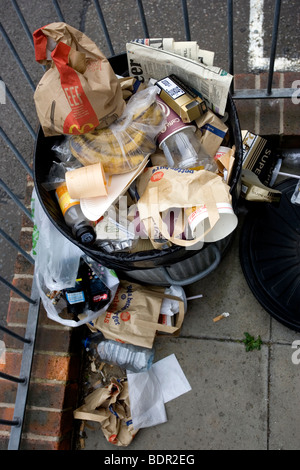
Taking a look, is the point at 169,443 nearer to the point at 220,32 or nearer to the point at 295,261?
the point at 295,261

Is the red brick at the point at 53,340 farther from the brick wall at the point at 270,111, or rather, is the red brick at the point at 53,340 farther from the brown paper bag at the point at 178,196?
the brick wall at the point at 270,111

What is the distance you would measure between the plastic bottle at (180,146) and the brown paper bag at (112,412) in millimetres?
1019

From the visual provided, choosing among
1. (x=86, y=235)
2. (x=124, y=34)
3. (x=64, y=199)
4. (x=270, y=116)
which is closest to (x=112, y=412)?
(x=86, y=235)

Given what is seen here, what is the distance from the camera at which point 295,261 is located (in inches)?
77.1

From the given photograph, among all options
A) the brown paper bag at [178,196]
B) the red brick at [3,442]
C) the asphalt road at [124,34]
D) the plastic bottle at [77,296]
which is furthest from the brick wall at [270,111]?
the red brick at [3,442]

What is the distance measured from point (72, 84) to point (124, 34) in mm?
1348

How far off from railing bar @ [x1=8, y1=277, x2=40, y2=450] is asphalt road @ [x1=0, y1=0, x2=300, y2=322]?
42 centimetres

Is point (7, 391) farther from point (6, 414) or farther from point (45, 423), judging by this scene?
point (45, 423)

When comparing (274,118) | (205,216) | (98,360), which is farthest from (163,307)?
(274,118)

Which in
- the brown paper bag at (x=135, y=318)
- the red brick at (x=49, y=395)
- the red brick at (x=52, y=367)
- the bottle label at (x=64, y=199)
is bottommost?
the red brick at (x=49, y=395)

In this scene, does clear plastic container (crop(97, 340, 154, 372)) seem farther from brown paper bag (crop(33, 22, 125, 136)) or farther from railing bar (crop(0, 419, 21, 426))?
brown paper bag (crop(33, 22, 125, 136))

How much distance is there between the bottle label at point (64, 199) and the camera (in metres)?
1.61

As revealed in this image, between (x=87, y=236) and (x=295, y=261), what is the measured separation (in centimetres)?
95

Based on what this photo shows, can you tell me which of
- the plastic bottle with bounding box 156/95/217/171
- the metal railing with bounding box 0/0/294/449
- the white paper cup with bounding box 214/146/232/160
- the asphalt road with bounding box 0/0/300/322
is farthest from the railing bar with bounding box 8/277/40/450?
the white paper cup with bounding box 214/146/232/160
